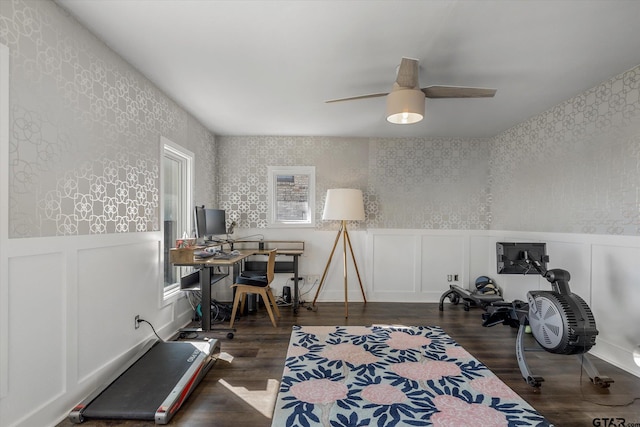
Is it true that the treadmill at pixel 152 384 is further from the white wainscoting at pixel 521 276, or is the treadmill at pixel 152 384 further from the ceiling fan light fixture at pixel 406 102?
the white wainscoting at pixel 521 276

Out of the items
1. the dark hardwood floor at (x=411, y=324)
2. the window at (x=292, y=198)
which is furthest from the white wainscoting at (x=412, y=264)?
the window at (x=292, y=198)

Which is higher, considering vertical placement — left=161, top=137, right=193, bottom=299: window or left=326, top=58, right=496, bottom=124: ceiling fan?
left=326, top=58, right=496, bottom=124: ceiling fan

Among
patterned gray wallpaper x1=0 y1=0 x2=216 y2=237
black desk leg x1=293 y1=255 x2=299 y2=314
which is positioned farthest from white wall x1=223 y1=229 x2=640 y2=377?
patterned gray wallpaper x1=0 y1=0 x2=216 y2=237

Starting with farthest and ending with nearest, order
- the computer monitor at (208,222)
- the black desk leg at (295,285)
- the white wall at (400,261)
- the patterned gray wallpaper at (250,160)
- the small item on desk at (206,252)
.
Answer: the white wall at (400,261) < the black desk leg at (295,285) < the computer monitor at (208,222) < the small item on desk at (206,252) < the patterned gray wallpaper at (250,160)

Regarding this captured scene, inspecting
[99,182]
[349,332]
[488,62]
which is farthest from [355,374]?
[488,62]

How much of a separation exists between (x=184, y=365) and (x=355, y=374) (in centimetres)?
139

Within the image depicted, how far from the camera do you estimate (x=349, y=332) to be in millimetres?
3422

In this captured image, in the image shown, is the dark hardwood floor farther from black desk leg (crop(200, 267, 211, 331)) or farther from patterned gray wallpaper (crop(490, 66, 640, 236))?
patterned gray wallpaper (crop(490, 66, 640, 236))

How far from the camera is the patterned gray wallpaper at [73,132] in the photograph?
5.42 feet

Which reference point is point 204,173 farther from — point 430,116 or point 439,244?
point 439,244

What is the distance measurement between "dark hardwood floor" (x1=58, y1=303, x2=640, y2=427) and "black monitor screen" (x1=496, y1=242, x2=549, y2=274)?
826 millimetres

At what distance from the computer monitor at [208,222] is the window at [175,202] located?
0.74ft

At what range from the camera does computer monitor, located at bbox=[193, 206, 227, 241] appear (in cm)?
360

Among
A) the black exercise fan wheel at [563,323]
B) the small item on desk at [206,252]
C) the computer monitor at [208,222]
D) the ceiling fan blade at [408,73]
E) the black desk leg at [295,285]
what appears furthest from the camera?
the black desk leg at [295,285]
